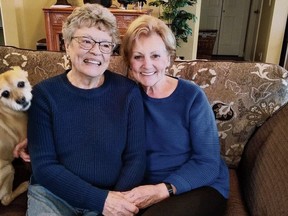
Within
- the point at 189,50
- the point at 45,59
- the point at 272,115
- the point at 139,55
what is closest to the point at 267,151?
the point at 272,115

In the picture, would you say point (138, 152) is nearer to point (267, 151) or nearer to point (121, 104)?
point (121, 104)

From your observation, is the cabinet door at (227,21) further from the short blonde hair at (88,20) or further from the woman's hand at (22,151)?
the woman's hand at (22,151)

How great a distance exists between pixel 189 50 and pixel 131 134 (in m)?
2.91

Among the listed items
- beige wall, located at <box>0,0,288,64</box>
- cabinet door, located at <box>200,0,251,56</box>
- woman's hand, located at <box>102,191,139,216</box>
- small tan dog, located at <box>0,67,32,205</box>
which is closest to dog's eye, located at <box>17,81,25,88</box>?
small tan dog, located at <box>0,67,32,205</box>

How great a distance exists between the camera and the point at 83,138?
3.74 feet

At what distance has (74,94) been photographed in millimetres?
1154

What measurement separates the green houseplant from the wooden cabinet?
11.3 inches

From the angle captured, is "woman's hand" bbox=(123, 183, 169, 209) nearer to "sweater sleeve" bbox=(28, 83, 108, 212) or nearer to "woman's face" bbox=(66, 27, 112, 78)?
"sweater sleeve" bbox=(28, 83, 108, 212)

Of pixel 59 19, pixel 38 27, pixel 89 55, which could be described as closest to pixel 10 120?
pixel 89 55

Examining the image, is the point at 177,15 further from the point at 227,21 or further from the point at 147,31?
the point at 227,21

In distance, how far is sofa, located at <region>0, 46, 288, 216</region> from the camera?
129 cm

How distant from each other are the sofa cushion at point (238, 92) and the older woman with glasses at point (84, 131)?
425mm

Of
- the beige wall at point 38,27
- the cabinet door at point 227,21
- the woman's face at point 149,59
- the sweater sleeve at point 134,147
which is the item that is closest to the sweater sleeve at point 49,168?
the sweater sleeve at point 134,147

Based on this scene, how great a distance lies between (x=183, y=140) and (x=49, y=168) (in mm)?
526
